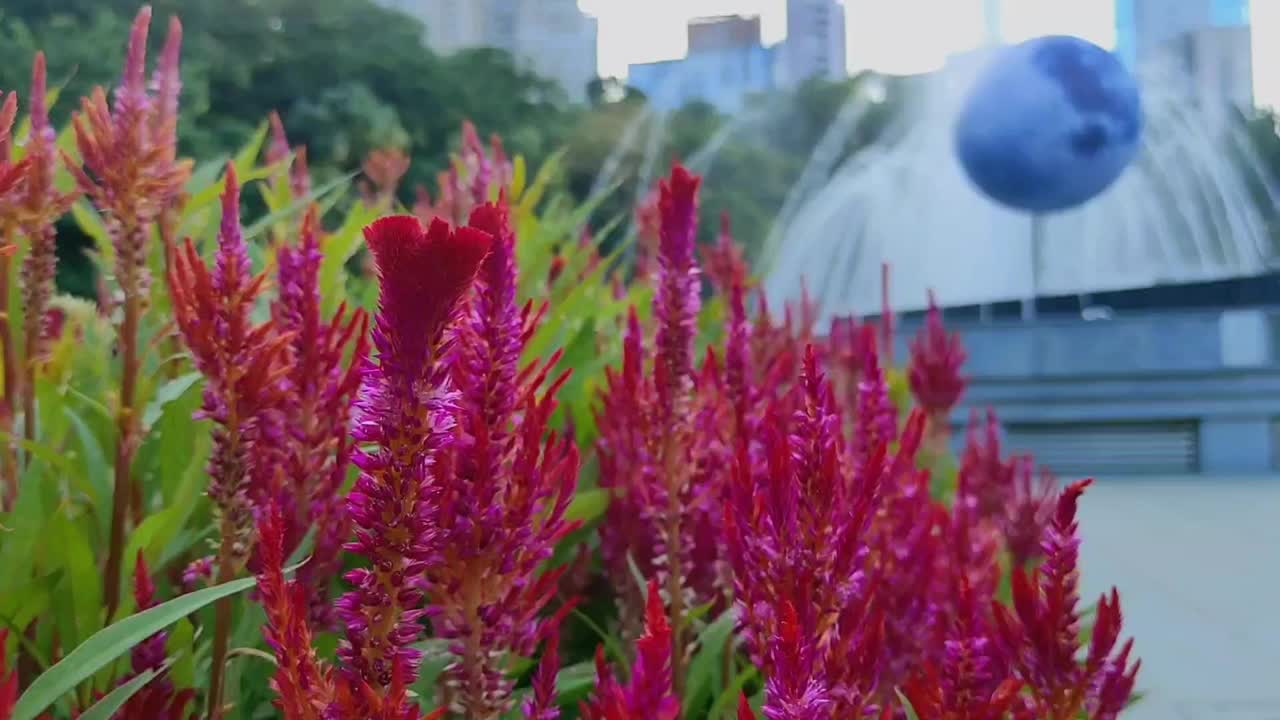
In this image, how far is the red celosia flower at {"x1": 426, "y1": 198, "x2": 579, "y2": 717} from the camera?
62cm

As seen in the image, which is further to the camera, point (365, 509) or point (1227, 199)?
point (1227, 199)

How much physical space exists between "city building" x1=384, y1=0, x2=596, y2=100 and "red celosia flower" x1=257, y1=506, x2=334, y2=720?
26.3 m

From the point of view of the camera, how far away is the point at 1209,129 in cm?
1897

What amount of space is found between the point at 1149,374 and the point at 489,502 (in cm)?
1305

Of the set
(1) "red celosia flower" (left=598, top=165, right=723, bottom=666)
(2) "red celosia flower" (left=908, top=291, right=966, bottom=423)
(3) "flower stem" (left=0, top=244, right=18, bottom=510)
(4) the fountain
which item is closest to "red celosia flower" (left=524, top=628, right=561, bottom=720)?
(1) "red celosia flower" (left=598, top=165, right=723, bottom=666)

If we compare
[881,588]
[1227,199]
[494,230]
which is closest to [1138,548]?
[881,588]

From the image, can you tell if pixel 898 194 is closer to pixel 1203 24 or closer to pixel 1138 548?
pixel 1203 24

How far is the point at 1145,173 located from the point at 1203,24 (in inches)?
366

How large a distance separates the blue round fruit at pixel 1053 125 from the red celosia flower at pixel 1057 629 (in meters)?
12.6

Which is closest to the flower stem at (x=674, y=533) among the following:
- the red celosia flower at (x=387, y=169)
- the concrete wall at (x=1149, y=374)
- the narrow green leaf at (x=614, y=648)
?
the narrow green leaf at (x=614, y=648)

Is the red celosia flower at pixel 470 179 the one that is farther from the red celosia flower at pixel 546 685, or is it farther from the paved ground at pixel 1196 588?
the paved ground at pixel 1196 588

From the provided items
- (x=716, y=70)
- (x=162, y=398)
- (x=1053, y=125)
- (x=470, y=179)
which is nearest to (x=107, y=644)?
(x=162, y=398)

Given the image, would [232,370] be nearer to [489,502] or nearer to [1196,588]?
[489,502]

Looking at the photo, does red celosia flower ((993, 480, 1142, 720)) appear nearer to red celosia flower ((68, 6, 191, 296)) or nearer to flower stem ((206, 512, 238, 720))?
flower stem ((206, 512, 238, 720))
